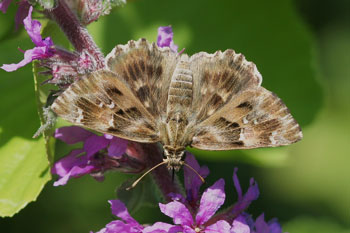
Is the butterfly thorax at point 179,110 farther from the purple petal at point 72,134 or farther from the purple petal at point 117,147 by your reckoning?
the purple petal at point 72,134

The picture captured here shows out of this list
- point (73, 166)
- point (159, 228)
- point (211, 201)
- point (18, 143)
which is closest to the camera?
point (159, 228)

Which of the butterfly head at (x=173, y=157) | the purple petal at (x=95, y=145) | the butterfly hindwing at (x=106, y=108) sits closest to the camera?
the butterfly hindwing at (x=106, y=108)

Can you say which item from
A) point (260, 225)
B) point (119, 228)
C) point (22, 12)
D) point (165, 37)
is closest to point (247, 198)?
point (260, 225)

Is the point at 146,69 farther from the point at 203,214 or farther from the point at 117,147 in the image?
the point at 203,214

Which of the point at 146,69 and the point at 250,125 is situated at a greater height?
the point at 146,69

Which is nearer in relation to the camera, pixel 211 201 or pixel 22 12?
pixel 211 201

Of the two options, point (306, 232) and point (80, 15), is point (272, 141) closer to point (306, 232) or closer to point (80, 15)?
point (80, 15)

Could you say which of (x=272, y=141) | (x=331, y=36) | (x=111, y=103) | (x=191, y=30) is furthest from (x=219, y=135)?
(x=331, y=36)

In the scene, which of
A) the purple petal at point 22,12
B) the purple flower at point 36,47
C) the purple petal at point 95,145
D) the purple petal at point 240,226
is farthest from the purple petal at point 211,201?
the purple petal at point 22,12
